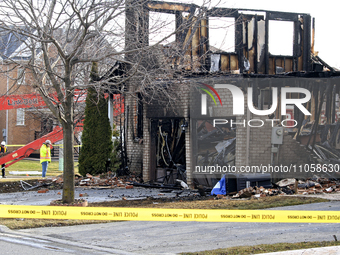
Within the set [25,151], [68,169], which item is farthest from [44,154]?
[68,169]

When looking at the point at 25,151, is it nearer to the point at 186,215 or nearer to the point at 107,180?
the point at 107,180

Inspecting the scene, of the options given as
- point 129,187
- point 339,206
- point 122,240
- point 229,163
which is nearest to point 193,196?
point 229,163

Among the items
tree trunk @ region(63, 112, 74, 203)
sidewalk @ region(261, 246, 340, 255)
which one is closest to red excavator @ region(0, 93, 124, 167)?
tree trunk @ region(63, 112, 74, 203)

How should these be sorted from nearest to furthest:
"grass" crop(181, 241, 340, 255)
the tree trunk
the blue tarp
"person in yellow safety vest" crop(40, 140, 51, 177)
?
1. "grass" crop(181, 241, 340, 255)
2. the tree trunk
3. the blue tarp
4. "person in yellow safety vest" crop(40, 140, 51, 177)

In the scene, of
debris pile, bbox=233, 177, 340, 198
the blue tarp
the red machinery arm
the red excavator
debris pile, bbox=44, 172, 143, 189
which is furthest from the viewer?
the red machinery arm

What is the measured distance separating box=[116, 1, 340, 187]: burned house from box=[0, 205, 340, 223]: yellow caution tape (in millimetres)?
5704

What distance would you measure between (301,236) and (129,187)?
8.51 m

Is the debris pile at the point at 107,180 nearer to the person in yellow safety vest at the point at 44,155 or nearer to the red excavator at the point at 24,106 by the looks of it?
the person in yellow safety vest at the point at 44,155

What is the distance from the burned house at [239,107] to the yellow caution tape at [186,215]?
18.7 feet

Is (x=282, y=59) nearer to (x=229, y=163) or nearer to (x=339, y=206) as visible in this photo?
(x=229, y=163)

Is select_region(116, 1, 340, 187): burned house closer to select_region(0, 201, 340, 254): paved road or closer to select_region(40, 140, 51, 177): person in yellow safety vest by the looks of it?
select_region(40, 140, 51, 177): person in yellow safety vest

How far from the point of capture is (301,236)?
7199mm

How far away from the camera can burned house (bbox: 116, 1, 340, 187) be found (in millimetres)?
13695

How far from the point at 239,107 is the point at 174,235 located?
7.14 meters
